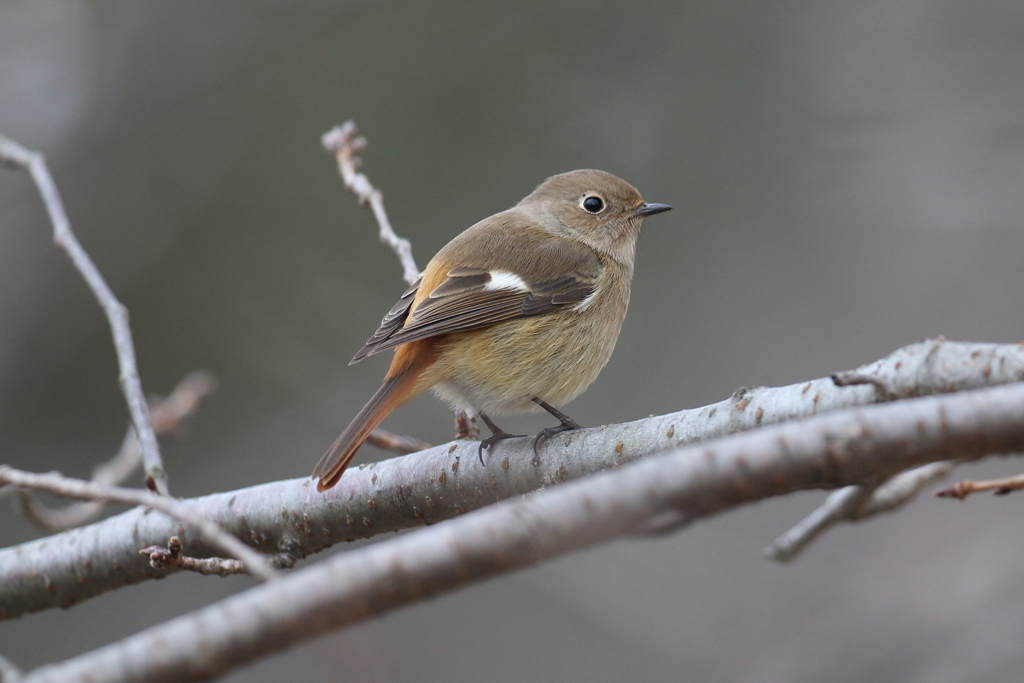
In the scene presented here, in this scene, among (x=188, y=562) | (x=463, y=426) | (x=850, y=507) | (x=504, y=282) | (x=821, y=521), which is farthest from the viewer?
(x=504, y=282)

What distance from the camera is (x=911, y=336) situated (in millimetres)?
6383

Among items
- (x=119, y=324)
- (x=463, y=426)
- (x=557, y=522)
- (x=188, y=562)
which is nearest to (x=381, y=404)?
(x=463, y=426)

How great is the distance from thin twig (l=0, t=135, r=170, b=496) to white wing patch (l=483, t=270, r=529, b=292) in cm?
142

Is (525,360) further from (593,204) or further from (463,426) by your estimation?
(593,204)

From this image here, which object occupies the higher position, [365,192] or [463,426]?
[365,192]

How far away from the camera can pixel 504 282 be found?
3656mm

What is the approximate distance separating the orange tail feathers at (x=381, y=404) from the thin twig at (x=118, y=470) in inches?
31.6

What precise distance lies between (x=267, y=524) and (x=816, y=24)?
6.67 m

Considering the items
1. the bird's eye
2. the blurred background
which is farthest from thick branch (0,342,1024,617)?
the blurred background

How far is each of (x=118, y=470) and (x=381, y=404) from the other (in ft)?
4.59

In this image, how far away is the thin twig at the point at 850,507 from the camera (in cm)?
246

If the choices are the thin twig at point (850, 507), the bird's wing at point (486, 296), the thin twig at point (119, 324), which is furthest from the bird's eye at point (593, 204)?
the thin twig at point (119, 324)

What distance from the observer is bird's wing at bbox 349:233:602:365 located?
10.5 feet

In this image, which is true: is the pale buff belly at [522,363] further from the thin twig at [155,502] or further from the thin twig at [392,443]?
the thin twig at [155,502]
